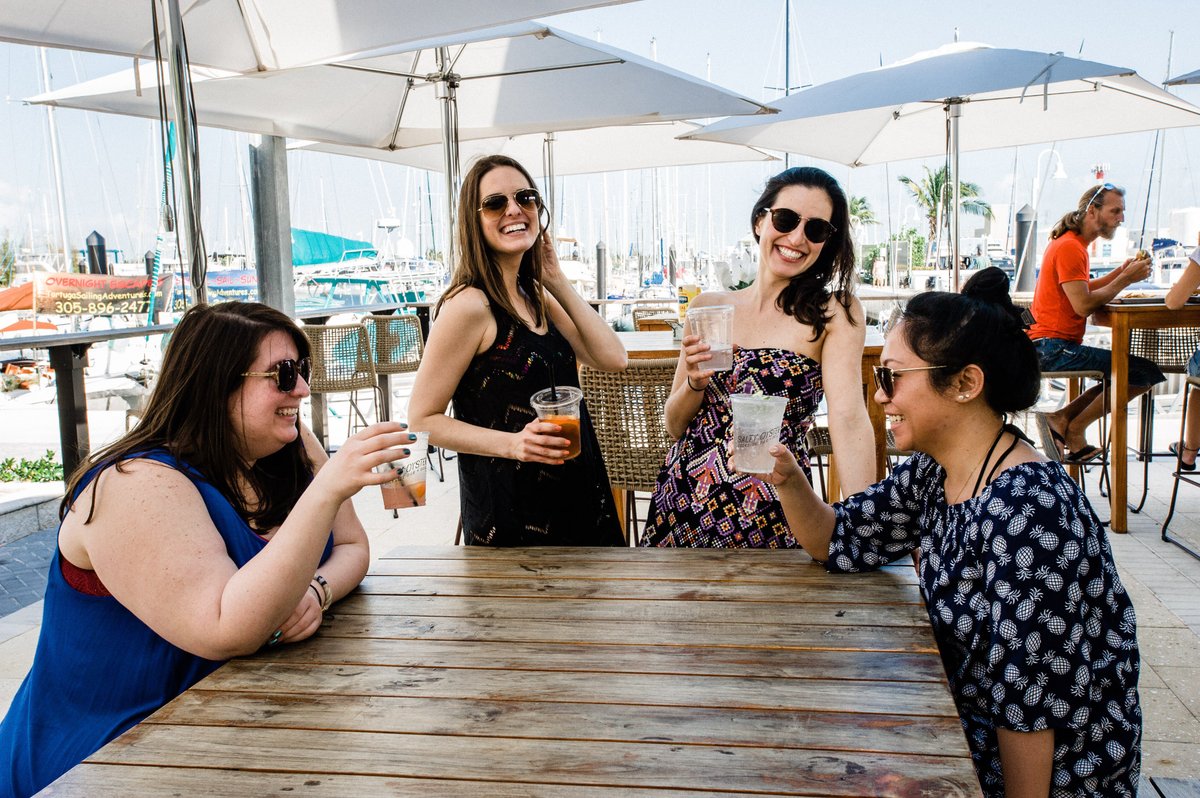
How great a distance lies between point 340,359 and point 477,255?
4274 millimetres

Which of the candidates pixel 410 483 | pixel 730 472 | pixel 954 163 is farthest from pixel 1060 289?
pixel 410 483

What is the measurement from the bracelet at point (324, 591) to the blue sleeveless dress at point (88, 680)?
23 centimetres

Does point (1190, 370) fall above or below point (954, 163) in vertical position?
below

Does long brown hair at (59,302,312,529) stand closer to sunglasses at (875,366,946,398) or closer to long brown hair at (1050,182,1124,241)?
sunglasses at (875,366,946,398)

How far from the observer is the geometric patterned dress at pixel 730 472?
7.11ft

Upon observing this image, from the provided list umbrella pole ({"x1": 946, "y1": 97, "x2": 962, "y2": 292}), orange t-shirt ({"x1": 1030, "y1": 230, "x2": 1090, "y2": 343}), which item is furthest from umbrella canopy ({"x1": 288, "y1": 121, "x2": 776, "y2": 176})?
orange t-shirt ({"x1": 1030, "y1": 230, "x2": 1090, "y2": 343})

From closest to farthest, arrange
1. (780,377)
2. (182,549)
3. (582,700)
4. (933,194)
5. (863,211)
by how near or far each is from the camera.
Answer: (582,700)
(182,549)
(780,377)
(933,194)
(863,211)

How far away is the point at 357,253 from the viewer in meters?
20.7

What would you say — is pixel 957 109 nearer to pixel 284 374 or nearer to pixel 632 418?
pixel 632 418

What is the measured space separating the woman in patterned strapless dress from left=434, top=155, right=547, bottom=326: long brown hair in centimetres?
48

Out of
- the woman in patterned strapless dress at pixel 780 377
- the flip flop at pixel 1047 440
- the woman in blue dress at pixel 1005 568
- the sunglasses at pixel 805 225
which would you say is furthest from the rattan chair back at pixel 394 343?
the woman in blue dress at pixel 1005 568

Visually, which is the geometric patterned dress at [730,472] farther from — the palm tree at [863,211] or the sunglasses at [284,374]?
the palm tree at [863,211]

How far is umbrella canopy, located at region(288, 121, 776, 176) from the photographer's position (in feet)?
25.1

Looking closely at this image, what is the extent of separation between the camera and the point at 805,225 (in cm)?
223
